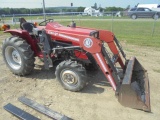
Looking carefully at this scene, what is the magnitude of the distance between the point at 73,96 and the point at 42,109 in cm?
77

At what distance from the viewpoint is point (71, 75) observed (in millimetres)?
3988

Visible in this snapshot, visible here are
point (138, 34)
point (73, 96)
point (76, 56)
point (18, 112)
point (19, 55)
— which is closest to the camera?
point (18, 112)

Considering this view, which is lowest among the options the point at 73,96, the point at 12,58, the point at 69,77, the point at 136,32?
the point at 73,96

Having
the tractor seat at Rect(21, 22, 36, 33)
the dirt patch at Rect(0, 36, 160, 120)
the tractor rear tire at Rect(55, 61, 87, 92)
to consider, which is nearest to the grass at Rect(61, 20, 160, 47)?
the dirt patch at Rect(0, 36, 160, 120)

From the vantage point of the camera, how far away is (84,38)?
3.87m

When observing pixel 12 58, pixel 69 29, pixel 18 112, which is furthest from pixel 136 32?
pixel 18 112

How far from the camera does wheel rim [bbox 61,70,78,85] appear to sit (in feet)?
13.0

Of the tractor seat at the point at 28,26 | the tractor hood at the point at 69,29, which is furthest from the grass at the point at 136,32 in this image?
the tractor seat at the point at 28,26

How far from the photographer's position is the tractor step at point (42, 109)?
126 inches

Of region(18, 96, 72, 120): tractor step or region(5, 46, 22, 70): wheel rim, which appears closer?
region(18, 96, 72, 120): tractor step

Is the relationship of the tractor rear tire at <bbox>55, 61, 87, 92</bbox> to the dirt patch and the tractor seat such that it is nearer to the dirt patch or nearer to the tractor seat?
the dirt patch

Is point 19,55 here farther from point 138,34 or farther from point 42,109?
point 138,34

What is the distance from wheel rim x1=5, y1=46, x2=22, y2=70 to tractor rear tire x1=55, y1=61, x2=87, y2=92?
1.48m

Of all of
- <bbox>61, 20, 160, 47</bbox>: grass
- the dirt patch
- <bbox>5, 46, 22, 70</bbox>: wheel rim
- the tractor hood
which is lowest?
the dirt patch
